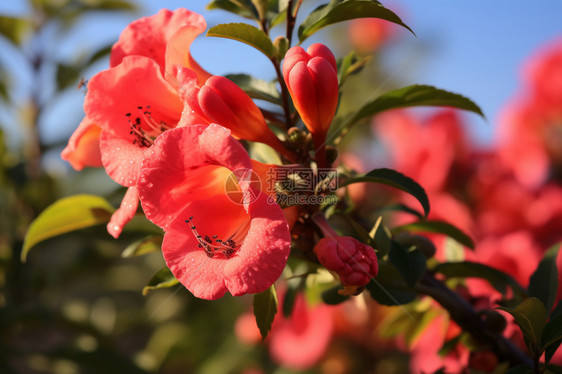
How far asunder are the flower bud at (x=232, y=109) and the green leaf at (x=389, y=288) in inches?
12.2

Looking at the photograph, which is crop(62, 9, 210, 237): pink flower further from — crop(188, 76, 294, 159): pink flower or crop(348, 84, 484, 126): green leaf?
crop(348, 84, 484, 126): green leaf

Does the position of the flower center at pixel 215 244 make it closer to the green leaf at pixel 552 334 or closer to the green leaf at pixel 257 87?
the green leaf at pixel 257 87

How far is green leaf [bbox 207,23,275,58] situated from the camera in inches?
30.4

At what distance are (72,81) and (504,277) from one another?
68.3 inches

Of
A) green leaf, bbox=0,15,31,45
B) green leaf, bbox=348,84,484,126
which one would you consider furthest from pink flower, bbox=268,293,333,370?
green leaf, bbox=0,15,31,45

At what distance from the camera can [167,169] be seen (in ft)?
2.27

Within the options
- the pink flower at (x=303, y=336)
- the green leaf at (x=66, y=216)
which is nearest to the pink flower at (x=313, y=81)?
the green leaf at (x=66, y=216)

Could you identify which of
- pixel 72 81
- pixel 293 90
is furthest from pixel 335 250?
pixel 72 81

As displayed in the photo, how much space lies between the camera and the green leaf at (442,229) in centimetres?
99

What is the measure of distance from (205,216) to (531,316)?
0.55 meters

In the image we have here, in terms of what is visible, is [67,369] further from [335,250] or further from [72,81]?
[335,250]

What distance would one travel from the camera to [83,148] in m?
0.92

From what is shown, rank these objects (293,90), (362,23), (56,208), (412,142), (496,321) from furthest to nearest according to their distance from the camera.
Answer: (362,23)
(412,142)
(56,208)
(496,321)
(293,90)

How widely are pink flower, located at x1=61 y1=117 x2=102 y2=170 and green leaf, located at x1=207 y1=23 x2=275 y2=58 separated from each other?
31 centimetres
